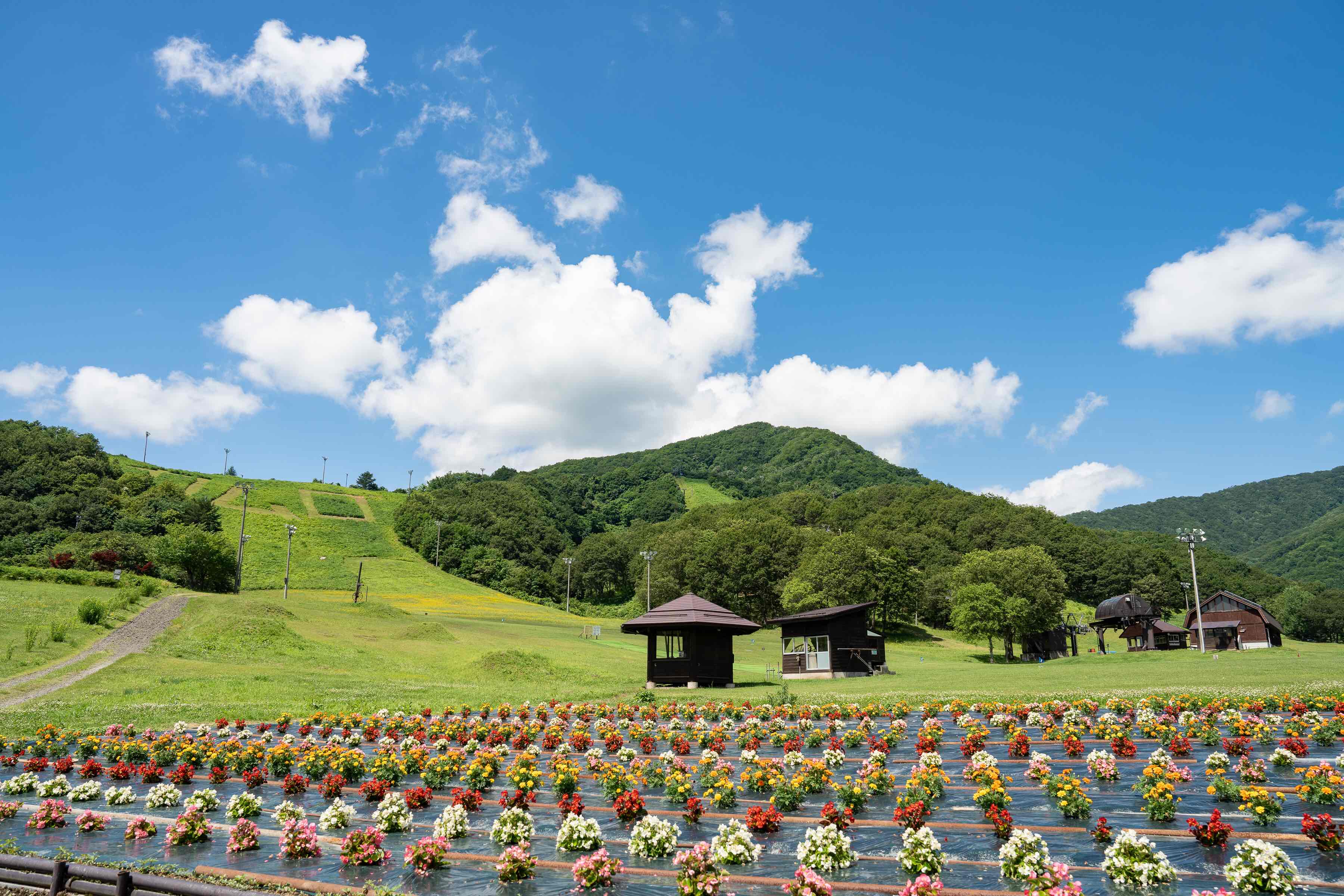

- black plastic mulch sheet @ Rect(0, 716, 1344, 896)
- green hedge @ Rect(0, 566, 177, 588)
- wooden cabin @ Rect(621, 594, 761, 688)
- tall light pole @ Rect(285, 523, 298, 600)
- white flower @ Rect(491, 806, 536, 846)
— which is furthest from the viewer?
tall light pole @ Rect(285, 523, 298, 600)

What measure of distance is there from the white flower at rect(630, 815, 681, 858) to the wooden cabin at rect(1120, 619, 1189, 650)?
3083 inches

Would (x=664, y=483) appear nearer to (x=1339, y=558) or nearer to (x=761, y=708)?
(x=1339, y=558)

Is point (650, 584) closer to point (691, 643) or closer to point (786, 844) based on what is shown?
point (691, 643)

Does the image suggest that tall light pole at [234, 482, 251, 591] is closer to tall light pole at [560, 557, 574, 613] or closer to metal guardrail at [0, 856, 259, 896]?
tall light pole at [560, 557, 574, 613]

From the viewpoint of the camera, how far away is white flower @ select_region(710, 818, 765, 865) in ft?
29.6

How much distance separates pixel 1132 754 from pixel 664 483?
17556cm

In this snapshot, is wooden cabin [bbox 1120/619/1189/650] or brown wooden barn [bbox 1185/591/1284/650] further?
wooden cabin [bbox 1120/619/1189/650]

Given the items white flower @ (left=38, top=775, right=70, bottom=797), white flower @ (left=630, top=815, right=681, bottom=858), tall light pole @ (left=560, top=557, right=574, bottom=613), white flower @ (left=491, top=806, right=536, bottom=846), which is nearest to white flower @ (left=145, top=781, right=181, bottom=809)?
white flower @ (left=38, top=775, right=70, bottom=797)

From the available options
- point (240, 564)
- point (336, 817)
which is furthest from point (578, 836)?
point (240, 564)

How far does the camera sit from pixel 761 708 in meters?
23.1

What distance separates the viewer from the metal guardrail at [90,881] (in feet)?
25.3

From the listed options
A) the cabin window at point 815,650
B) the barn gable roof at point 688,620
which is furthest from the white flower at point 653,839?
the cabin window at point 815,650

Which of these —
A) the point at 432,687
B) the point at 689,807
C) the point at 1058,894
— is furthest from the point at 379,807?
the point at 432,687

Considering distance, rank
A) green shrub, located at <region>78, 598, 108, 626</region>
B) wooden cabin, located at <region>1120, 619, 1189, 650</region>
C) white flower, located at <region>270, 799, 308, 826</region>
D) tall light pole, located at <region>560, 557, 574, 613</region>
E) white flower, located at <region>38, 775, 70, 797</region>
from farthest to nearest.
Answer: tall light pole, located at <region>560, 557, 574, 613</region>, wooden cabin, located at <region>1120, 619, 1189, 650</region>, green shrub, located at <region>78, 598, 108, 626</region>, white flower, located at <region>38, 775, 70, 797</region>, white flower, located at <region>270, 799, 308, 826</region>
